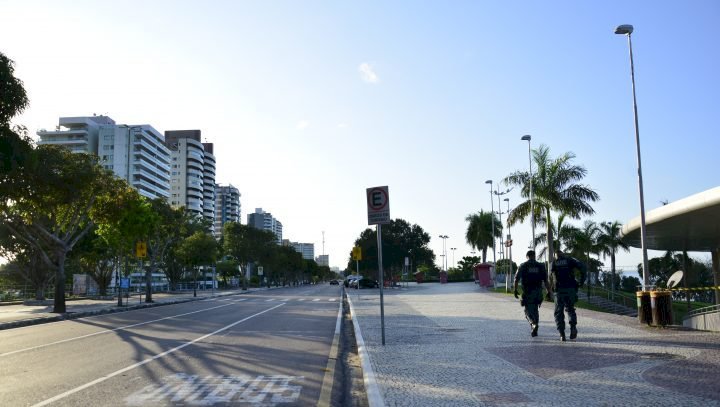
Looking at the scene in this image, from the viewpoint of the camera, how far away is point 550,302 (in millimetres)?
29141

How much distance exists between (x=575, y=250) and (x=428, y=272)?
52.0m

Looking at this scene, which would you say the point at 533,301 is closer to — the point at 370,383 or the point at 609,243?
the point at 370,383

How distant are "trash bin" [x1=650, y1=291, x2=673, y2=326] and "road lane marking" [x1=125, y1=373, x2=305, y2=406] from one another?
33.9 feet

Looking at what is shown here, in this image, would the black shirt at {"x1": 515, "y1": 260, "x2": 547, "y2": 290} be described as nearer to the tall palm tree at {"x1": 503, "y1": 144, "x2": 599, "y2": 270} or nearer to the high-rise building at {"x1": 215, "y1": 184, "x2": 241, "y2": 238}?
the tall palm tree at {"x1": 503, "y1": 144, "x2": 599, "y2": 270}

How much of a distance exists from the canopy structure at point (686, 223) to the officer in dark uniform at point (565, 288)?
223 inches

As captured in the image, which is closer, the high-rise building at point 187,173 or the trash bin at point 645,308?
the trash bin at point 645,308

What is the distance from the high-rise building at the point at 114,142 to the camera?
119375 millimetres

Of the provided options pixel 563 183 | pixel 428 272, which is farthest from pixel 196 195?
pixel 563 183

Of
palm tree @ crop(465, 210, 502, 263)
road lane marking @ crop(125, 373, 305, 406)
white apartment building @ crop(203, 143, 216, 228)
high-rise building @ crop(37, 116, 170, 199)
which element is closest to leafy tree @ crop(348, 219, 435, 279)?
palm tree @ crop(465, 210, 502, 263)

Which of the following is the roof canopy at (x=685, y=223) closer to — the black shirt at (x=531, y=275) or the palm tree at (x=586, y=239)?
the black shirt at (x=531, y=275)

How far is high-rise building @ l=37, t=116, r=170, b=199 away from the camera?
119 meters

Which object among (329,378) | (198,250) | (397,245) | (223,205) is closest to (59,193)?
(329,378)

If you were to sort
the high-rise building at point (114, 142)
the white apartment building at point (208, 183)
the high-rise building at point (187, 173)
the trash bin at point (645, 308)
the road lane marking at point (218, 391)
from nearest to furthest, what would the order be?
1. the road lane marking at point (218, 391)
2. the trash bin at point (645, 308)
3. the high-rise building at point (114, 142)
4. the high-rise building at point (187, 173)
5. the white apartment building at point (208, 183)

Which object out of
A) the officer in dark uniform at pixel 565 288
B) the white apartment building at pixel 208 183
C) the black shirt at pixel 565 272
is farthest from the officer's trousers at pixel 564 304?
the white apartment building at pixel 208 183
